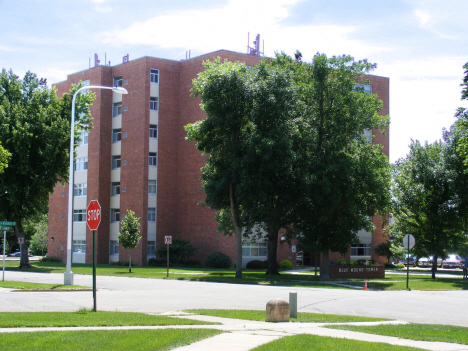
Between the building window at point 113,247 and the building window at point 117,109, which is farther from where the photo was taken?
the building window at point 117,109

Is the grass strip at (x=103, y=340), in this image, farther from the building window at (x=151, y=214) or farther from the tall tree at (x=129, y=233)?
the building window at (x=151, y=214)

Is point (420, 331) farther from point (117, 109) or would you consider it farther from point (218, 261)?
point (117, 109)

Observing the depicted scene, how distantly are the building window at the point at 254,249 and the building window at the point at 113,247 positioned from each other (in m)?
13.7

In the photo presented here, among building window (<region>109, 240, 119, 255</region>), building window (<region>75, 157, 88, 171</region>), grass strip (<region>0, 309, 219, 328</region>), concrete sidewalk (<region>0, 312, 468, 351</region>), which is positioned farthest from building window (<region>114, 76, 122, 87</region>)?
concrete sidewalk (<region>0, 312, 468, 351</region>)

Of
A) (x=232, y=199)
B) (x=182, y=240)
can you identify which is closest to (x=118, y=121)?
(x=182, y=240)

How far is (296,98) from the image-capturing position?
34.7 metres

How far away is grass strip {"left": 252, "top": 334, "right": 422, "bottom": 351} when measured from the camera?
9.03 m

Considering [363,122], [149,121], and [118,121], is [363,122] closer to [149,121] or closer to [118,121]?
[149,121]

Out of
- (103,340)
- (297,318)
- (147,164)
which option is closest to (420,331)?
(297,318)

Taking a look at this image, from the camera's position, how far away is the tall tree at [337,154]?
3525 centimetres

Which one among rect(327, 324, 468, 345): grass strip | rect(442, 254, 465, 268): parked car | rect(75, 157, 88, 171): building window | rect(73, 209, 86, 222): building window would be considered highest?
rect(75, 157, 88, 171): building window

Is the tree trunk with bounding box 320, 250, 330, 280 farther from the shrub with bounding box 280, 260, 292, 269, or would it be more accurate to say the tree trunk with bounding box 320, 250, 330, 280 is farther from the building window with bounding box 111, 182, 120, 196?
the building window with bounding box 111, 182, 120, 196

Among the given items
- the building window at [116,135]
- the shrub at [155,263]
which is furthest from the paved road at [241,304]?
the building window at [116,135]

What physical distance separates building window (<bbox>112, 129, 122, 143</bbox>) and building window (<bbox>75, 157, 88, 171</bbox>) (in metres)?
4.05
